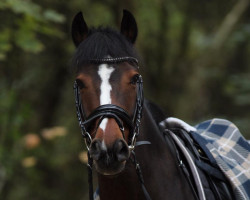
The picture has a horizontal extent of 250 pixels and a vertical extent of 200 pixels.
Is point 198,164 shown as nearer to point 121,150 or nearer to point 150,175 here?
point 150,175

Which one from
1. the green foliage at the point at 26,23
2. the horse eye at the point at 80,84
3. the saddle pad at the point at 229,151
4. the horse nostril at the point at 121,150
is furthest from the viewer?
the green foliage at the point at 26,23

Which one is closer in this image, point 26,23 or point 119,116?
point 119,116

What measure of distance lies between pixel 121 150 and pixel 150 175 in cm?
50

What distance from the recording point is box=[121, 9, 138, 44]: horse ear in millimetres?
3000

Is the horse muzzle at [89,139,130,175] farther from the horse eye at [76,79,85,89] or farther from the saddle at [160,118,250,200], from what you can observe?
the saddle at [160,118,250,200]

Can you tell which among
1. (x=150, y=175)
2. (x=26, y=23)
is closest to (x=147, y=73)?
(x=26, y=23)

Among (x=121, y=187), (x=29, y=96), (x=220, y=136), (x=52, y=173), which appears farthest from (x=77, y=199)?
(x=121, y=187)

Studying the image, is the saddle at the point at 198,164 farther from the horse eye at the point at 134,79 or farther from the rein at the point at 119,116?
the horse eye at the point at 134,79

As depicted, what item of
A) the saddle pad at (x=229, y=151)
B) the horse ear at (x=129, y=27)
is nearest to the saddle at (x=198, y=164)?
the saddle pad at (x=229, y=151)

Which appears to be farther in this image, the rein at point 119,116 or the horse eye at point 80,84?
the horse eye at point 80,84

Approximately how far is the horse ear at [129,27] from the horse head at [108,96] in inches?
4.4

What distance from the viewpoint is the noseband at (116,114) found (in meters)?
2.53

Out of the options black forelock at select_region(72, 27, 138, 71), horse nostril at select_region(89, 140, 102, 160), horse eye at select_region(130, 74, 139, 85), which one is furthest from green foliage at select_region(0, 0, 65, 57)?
horse nostril at select_region(89, 140, 102, 160)

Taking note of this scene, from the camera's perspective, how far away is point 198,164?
310 centimetres
